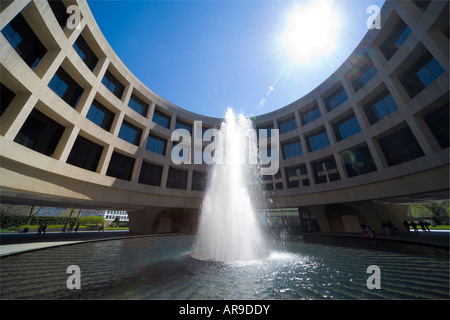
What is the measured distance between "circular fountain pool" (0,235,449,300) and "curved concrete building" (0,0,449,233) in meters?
7.22

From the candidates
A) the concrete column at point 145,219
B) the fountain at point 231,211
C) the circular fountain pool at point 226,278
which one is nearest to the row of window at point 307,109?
the concrete column at point 145,219

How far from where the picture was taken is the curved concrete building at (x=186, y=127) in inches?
398

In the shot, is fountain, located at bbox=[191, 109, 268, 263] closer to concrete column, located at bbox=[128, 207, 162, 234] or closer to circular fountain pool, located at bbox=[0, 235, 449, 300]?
circular fountain pool, located at bbox=[0, 235, 449, 300]

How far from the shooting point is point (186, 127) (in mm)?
24531

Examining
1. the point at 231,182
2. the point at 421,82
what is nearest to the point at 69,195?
the point at 231,182

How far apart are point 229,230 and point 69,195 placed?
12.2 m

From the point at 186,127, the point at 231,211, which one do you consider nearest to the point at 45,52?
the point at 186,127

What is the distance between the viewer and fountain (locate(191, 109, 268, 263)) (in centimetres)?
866

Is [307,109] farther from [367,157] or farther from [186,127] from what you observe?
[186,127]

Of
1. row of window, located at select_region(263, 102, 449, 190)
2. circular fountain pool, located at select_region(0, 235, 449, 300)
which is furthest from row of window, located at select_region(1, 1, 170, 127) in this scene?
row of window, located at select_region(263, 102, 449, 190)

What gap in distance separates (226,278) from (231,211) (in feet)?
17.6
